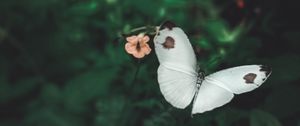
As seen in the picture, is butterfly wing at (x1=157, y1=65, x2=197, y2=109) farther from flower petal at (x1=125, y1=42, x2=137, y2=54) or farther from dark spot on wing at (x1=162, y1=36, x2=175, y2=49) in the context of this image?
flower petal at (x1=125, y1=42, x2=137, y2=54)

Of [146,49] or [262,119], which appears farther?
[262,119]

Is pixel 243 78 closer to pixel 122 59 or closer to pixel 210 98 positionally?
pixel 210 98

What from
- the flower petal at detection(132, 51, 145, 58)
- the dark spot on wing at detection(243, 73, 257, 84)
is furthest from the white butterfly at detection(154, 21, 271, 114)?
the flower petal at detection(132, 51, 145, 58)

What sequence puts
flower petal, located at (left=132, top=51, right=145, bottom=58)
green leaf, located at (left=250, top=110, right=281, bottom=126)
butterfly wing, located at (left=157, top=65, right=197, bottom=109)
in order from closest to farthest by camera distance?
butterfly wing, located at (left=157, top=65, right=197, bottom=109) < flower petal, located at (left=132, top=51, right=145, bottom=58) < green leaf, located at (left=250, top=110, right=281, bottom=126)

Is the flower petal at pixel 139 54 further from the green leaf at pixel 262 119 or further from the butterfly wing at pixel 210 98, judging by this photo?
the green leaf at pixel 262 119

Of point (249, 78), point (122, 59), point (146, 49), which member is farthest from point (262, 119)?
point (122, 59)

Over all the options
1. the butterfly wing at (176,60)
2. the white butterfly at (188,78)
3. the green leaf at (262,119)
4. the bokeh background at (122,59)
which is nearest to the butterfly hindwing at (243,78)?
the white butterfly at (188,78)
